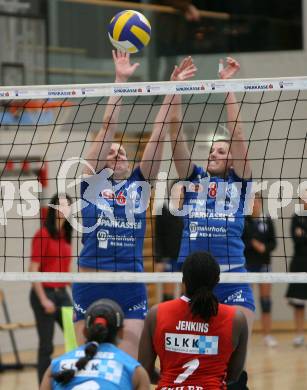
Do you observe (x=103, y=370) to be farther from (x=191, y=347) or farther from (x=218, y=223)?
(x=218, y=223)

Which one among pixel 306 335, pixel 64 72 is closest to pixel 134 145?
pixel 64 72

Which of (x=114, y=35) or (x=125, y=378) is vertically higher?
(x=114, y=35)

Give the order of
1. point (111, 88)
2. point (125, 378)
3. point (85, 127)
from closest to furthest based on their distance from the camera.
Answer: point (125, 378) < point (111, 88) < point (85, 127)

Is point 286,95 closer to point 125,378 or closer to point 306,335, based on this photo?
point 306,335

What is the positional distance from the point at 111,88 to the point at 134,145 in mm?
7625

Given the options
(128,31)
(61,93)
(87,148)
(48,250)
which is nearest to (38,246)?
(48,250)

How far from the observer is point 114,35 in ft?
23.7

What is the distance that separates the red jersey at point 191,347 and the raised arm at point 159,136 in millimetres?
1663

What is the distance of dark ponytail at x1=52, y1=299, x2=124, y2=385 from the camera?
481 cm

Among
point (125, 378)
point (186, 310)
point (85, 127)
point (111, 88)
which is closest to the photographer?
point (125, 378)

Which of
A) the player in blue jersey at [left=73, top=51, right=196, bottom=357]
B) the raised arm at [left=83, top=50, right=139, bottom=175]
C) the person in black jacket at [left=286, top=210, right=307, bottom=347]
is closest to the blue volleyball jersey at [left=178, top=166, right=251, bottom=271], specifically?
the player in blue jersey at [left=73, top=51, right=196, bottom=357]

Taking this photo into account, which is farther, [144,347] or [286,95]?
[286,95]

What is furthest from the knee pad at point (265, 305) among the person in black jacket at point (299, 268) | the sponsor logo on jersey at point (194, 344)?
the sponsor logo on jersey at point (194, 344)

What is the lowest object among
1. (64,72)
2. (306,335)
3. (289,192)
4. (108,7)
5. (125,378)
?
(306,335)
